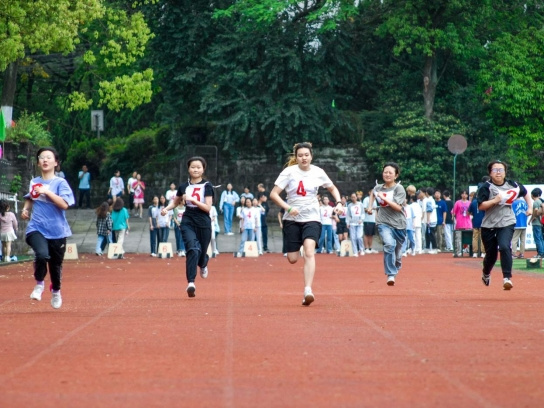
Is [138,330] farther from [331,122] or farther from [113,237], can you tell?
[331,122]

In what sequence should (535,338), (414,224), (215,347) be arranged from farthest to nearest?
(414,224) < (535,338) < (215,347)

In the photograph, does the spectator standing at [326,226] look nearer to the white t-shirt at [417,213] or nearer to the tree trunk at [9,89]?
the white t-shirt at [417,213]

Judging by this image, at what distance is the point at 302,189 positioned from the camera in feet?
44.3

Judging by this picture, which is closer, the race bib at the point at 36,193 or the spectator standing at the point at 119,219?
the race bib at the point at 36,193

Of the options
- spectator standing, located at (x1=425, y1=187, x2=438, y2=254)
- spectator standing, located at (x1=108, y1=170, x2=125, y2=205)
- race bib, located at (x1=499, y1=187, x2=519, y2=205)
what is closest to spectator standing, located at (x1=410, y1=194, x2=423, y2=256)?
spectator standing, located at (x1=425, y1=187, x2=438, y2=254)

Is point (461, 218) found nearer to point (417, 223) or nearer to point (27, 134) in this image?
point (417, 223)

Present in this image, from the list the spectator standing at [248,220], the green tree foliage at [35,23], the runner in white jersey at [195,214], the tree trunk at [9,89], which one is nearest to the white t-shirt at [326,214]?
the spectator standing at [248,220]

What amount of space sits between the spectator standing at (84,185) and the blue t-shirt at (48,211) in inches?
1324

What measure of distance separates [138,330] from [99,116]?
139ft

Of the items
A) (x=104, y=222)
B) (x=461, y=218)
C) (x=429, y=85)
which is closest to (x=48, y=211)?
(x=104, y=222)

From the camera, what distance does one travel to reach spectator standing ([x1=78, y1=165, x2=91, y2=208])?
46156 millimetres

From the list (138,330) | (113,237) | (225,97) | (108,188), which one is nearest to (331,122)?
(225,97)

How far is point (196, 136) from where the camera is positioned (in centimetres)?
4688

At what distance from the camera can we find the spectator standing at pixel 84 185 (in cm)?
4616
